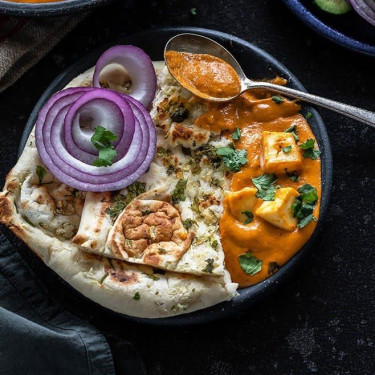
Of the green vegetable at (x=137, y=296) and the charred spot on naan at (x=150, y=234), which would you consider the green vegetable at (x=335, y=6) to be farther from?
the green vegetable at (x=137, y=296)

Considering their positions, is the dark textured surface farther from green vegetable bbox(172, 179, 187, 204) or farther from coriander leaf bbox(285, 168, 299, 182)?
green vegetable bbox(172, 179, 187, 204)

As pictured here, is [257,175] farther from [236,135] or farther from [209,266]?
[209,266]

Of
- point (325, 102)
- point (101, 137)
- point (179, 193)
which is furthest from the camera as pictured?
point (325, 102)

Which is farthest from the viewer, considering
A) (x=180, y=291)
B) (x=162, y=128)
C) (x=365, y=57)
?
(x=365, y=57)

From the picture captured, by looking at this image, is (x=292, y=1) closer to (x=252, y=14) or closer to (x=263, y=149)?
(x=252, y=14)

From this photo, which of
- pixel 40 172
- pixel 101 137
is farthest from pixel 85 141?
pixel 40 172

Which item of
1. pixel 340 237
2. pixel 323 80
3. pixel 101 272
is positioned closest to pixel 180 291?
pixel 101 272

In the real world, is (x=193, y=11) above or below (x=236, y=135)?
above
